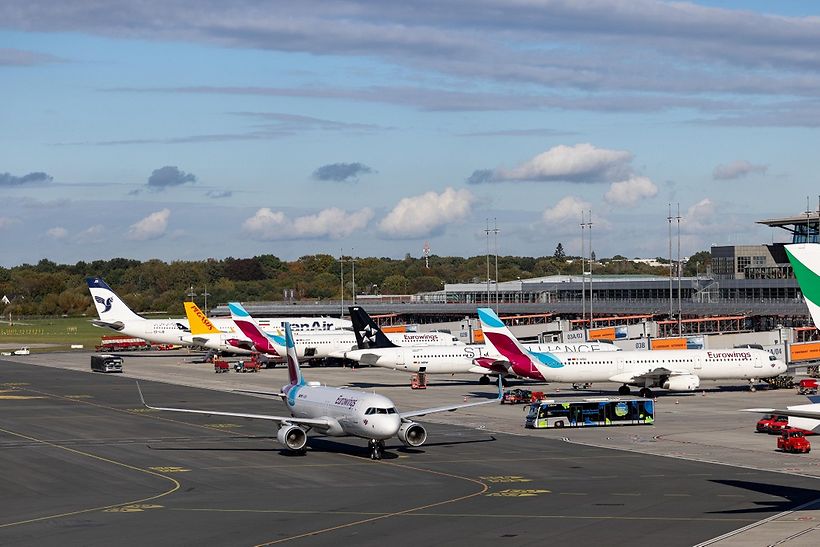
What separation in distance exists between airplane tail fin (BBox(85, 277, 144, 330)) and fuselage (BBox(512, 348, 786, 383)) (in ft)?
285

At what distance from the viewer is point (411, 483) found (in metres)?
57.2

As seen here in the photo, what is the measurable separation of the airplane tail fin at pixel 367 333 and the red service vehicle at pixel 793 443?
5661cm

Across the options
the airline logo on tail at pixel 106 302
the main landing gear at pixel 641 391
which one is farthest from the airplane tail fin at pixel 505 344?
the airline logo on tail at pixel 106 302

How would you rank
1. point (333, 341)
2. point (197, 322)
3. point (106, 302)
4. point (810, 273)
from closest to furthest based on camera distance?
point (810, 273) < point (333, 341) < point (197, 322) < point (106, 302)

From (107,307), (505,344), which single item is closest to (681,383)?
(505,344)

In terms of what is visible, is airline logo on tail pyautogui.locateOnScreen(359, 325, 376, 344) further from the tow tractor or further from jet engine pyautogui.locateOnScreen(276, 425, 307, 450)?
jet engine pyautogui.locateOnScreen(276, 425, 307, 450)

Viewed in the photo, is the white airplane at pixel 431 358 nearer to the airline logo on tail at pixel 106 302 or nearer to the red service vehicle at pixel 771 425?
the red service vehicle at pixel 771 425

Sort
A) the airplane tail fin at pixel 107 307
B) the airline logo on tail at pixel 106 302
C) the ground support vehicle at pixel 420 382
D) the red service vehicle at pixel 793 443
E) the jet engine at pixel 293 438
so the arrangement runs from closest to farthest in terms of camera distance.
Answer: the jet engine at pixel 293 438, the red service vehicle at pixel 793 443, the ground support vehicle at pixel 420 382, the airline logo on tail at pixel 106 302, the airplane tail fin at pixel 107 307

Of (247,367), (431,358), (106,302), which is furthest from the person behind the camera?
(106,302)

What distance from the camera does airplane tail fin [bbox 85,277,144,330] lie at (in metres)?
175

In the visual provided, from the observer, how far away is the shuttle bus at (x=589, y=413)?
82.0 m

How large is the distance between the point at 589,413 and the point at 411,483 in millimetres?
29076

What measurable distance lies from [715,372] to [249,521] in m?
70.9

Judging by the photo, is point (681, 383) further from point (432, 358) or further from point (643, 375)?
point (432, 358)
